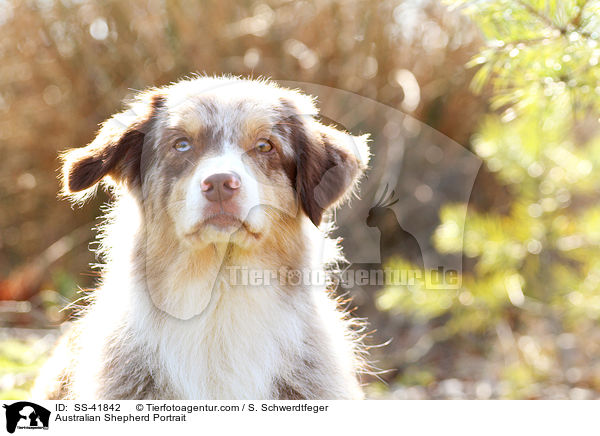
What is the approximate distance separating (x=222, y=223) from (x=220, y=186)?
156mm

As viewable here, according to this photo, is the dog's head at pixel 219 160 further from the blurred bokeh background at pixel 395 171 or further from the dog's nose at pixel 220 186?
the blurred bokeh background at pixel 395 171

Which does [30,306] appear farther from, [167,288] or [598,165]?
[598,165]

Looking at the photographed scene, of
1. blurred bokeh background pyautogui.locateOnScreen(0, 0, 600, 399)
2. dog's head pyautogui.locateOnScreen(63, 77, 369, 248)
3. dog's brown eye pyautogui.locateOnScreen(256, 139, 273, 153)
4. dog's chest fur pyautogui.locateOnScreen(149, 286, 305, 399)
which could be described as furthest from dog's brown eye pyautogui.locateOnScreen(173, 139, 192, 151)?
blurred bokeh background pyautogui.locateOnScreen(0, 0, 600, 399)

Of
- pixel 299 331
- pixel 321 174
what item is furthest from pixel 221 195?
pixel 299 331

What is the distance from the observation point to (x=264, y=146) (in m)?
2.42

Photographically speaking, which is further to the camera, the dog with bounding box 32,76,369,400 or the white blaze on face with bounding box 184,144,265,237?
the dog with bounding box 32,76,369,400

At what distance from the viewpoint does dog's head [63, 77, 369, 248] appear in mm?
2246

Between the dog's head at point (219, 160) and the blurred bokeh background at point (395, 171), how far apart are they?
0.66 meters

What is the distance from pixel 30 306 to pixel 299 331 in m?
2.64

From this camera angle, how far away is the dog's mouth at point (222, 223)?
2.17m
